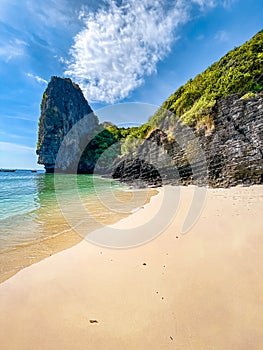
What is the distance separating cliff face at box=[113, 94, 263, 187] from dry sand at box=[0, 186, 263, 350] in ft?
22.6

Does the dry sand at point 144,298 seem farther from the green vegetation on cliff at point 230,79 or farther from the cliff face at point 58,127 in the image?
the cliff face at point 58,127

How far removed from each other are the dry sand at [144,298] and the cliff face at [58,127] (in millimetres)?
57571

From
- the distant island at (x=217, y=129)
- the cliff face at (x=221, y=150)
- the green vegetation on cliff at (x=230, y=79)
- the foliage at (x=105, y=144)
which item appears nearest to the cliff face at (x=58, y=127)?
the foliage at (x=105, y=144)

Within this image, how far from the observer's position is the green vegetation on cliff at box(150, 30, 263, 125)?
12.0 meters

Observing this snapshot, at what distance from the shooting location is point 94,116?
77875 mm

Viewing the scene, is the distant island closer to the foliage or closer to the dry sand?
the dry sand

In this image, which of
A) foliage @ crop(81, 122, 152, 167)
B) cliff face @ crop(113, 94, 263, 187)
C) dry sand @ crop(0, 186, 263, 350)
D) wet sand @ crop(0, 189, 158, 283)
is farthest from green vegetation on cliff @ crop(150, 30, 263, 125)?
foliage @ crop(81, 122, 152, 167)

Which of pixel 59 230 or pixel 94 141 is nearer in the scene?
pixel 59 230

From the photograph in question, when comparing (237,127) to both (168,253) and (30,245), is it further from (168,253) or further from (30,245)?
(30,245)

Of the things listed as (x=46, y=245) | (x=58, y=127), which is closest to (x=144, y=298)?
(x=46, y=245)

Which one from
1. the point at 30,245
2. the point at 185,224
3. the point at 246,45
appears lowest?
the point at 30,245

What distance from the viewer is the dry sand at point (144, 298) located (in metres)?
2.01

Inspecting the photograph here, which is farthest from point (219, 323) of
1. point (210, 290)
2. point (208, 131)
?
point (208, 131)

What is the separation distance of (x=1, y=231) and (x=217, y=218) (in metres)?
6.58
